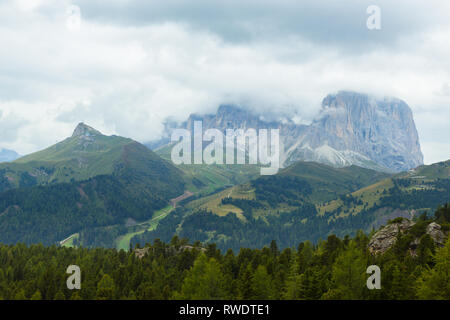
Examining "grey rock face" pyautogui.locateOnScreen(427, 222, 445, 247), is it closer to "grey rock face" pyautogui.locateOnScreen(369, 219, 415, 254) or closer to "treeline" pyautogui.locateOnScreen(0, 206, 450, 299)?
"treeline" pyautogui.locateOnScreen(0, 206, 450, 299)

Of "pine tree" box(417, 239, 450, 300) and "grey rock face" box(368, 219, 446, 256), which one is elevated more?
"grey rock face" box(368, 219, 446, 256)

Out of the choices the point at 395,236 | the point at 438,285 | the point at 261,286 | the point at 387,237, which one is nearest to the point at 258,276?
the point at 261,286

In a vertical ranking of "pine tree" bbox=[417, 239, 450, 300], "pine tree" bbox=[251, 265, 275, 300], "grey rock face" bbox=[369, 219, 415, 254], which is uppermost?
"grey rock face" bbox=[369, 219, 415, 254]

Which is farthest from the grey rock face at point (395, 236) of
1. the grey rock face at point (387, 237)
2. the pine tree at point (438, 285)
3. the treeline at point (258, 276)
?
the pine tree at point (438, 285)

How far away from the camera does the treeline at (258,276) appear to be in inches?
2980

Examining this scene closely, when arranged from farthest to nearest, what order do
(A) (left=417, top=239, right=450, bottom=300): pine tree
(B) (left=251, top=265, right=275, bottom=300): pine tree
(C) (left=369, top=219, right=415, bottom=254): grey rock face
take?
(C) (left=369, top=219, right=415, bottom=254): grey rock face < (B) (left=251, top=265, right=275, bottom=300): pine tree < (A) (left=417, top=239, right=450, bottom=300): pine tree

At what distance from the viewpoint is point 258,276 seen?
89.1 meters

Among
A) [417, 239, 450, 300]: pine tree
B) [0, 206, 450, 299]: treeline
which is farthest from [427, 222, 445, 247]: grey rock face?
[417, 239, 450, 300]: pine tree

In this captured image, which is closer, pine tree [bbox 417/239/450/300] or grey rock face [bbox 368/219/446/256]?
pine tree [bbox 417/239/450/300]

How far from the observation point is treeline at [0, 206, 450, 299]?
75.7m

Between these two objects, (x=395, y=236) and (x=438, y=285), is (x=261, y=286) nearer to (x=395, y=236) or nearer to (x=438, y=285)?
(x=438, y=285)

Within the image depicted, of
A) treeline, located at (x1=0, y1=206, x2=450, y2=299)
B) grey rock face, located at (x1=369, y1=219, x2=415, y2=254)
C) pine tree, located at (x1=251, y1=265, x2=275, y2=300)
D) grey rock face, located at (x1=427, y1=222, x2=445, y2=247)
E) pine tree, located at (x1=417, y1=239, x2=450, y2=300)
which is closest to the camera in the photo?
pine tree, located at (x1=417, y1=239, x2=450, y2=300)
